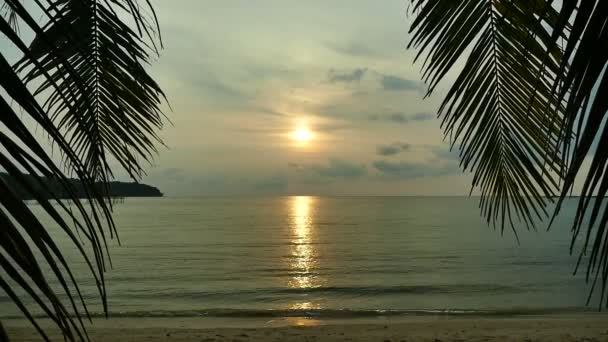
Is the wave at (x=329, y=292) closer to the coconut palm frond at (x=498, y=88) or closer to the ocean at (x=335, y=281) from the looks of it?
the ocean at (x=335, y=281)

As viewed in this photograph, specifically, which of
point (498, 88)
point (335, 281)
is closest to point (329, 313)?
point (335, 281)

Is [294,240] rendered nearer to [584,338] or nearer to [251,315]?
[251,315]

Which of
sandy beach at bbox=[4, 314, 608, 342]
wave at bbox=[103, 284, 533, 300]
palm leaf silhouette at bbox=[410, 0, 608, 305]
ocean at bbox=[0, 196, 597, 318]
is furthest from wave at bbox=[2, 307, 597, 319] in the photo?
palm leaf silhouette at bbox=[410, 0, 608, 305]

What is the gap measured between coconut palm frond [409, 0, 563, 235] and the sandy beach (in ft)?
29.8

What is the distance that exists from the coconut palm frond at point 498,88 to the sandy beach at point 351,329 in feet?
29.8

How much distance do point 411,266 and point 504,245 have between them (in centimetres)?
1539

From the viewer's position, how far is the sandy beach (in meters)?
11.5

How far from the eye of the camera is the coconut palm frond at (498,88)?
2385 millimetres

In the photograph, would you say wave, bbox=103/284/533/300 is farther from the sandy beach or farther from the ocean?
the sandy beach

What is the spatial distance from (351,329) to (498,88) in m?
10.6

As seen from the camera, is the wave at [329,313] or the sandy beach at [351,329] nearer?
the sandy beach at [351,329]

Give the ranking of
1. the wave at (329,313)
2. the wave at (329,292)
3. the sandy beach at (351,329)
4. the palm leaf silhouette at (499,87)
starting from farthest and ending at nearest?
the wave at (329,292)
the wave at (329,313)
the sandy beach at (351,329)
the palm leaf silhouette at (499,87)

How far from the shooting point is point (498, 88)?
8.75 feet

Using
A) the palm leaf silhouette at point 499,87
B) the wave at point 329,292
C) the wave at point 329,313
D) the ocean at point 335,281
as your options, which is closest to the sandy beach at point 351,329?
the wave at point 329,313
